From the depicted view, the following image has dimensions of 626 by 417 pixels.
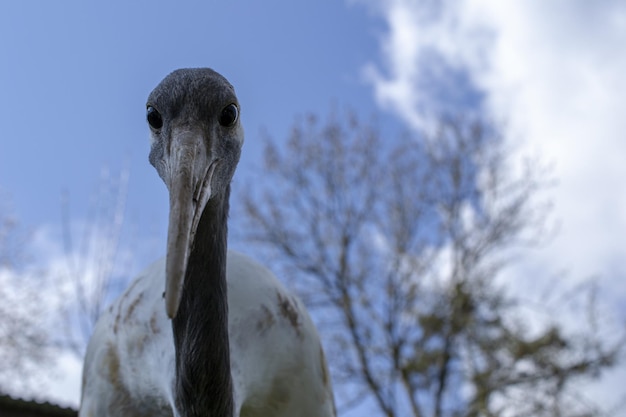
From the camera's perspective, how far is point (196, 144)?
189 cm

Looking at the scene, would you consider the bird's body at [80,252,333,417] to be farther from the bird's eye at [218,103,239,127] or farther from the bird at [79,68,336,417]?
the bird's eye at [218,103,239,127]

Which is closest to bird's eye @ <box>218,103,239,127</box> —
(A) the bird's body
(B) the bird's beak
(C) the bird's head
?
(C) the bird's head

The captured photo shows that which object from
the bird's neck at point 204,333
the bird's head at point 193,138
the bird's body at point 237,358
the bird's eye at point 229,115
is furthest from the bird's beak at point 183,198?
the bird's body at point 237,358

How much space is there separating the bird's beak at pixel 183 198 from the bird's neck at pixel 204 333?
10.1 inches

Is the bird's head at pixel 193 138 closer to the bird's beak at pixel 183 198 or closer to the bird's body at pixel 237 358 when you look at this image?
the bird's beak at pixel 183 198

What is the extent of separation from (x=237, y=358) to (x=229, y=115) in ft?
3.30

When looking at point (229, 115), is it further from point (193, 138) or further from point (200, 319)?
point (200, 319)

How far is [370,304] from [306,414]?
402 inches

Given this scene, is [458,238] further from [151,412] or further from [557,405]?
[151,412]

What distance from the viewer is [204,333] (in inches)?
83.1

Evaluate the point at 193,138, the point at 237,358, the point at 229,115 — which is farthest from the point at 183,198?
the point at 237,358

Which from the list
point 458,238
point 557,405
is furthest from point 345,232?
point 557,405

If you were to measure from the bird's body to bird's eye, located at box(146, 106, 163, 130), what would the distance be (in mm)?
868

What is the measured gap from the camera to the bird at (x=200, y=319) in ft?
6.18
